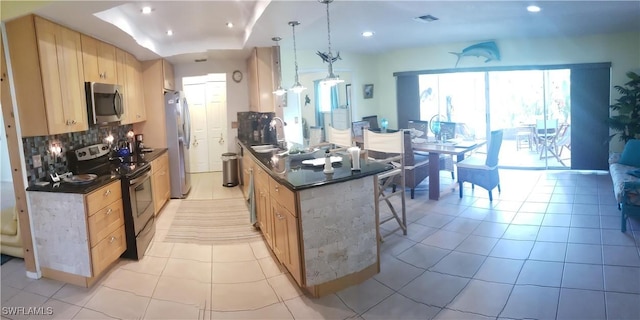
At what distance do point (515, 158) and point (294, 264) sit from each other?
6472mm

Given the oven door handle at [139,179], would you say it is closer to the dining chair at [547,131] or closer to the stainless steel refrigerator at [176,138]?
the stainless steel refrigerator at [176,138]

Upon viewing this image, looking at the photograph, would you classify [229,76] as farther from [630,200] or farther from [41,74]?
[630,200]

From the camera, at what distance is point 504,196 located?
5227mm

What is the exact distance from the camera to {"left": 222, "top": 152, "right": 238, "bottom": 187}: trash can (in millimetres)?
6566

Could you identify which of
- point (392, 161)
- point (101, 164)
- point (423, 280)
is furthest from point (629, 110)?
point (101, 164)

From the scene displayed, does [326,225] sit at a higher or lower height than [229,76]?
lower

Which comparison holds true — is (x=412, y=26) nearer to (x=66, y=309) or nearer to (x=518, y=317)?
(x=518, y=317)

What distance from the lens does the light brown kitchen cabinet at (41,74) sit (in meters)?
2.92

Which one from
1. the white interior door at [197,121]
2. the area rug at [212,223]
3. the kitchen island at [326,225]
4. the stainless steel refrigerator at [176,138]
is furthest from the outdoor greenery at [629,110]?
the white interior door at [197,121]

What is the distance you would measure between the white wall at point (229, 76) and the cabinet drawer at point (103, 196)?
12.2 ft

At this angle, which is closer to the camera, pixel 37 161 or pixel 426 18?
pixel 37 161

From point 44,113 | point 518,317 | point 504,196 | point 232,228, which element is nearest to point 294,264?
point 518,317

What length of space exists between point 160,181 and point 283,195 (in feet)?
9.87

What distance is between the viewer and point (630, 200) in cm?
365
